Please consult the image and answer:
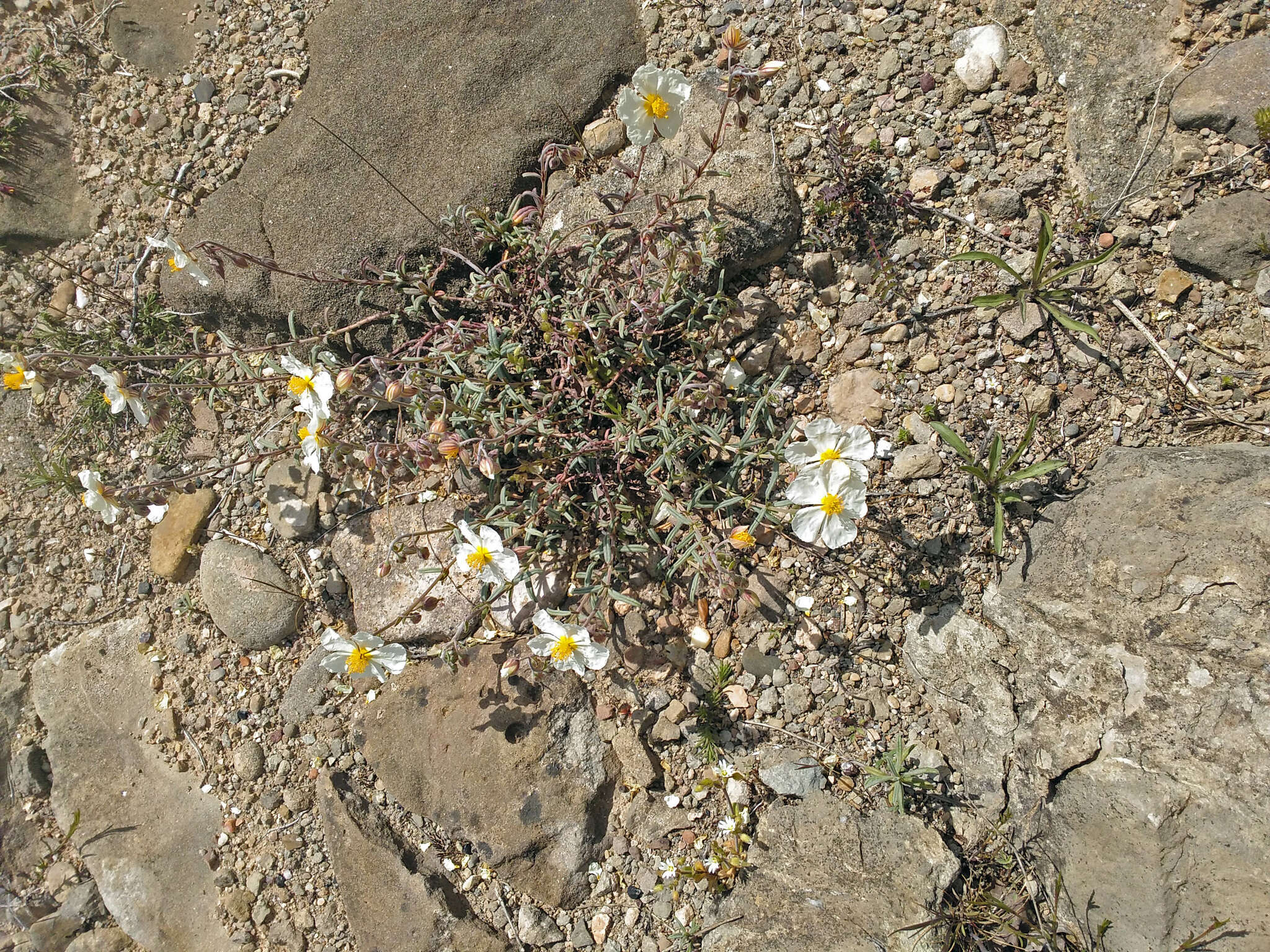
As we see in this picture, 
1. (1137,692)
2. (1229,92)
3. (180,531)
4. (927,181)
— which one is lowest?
(1137,692)

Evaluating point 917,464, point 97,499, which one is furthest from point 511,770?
point 97,499

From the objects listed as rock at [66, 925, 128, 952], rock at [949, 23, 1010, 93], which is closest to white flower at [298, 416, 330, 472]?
rock at [66, 925, 128, 952]

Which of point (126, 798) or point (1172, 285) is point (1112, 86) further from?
point (126, 798)

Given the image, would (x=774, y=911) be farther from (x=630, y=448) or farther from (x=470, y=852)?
(x=630, y=448)

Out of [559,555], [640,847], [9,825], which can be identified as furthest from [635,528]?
[9,825]

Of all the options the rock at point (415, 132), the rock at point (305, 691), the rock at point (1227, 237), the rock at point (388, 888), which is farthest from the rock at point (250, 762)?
the rock at point (1227, 237)

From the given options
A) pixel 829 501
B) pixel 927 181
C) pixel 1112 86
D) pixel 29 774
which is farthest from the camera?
pixel 29 774
